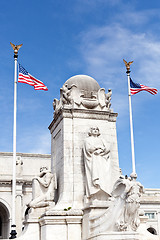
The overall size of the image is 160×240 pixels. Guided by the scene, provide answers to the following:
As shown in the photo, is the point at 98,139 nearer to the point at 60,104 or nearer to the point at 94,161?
the point at 94,161

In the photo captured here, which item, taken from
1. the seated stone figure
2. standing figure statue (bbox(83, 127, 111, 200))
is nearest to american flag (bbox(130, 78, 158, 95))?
standing figure statue (bbox(83, 127, 111, 200))

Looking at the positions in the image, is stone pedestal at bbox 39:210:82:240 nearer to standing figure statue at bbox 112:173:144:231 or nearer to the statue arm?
the statue arm

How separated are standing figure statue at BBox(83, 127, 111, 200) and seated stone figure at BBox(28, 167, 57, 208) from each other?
5.80 feet

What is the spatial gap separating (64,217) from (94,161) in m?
2.58

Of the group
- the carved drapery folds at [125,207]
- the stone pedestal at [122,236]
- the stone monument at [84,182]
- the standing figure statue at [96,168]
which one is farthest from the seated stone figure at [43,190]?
the stone pedestal at [122,236]

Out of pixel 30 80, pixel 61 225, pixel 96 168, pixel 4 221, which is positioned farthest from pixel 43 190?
pixel 4 221

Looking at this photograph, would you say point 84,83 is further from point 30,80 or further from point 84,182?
point 30,80

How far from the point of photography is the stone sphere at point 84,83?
54.8 feet

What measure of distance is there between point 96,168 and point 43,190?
2746mm

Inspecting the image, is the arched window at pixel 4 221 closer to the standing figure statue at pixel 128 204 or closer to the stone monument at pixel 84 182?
the stone monument at pixel 84 182

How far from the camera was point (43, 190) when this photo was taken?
1534cm

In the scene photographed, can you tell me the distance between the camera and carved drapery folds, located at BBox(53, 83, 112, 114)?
16.1 meters

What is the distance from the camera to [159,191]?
53375 mm

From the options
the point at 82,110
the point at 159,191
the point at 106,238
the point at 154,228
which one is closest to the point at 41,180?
the point at 82,110
